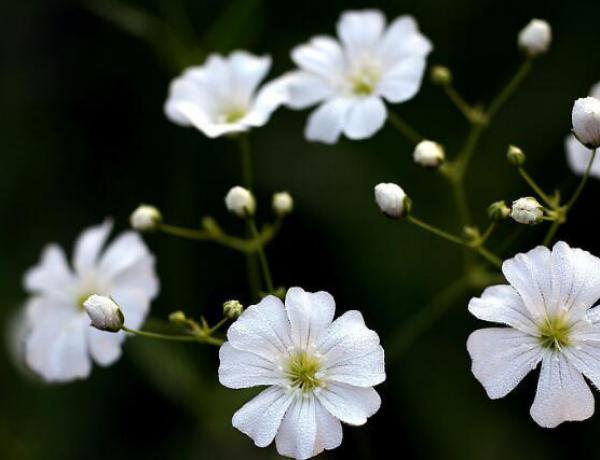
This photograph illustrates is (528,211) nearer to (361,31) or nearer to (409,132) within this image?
(361,31)

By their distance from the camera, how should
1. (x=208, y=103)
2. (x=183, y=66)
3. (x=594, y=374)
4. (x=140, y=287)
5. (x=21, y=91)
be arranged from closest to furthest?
(x=594, y=374) < (x=140, y=287) < (x=208, y=103) < (x=183, y=66) < (x=21, y=91)

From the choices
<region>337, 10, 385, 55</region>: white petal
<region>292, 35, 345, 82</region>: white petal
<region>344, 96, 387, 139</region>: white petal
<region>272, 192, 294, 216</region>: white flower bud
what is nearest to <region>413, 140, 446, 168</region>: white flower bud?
<region>344, 96, 387, 139</region>: white petal

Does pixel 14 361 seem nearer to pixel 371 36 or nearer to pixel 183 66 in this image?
pixel 183 66

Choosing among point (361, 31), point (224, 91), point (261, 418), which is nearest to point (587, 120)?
point (361, 31)

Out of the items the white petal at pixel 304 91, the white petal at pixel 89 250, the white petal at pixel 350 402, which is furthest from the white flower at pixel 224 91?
the white petal at pixel 350 402

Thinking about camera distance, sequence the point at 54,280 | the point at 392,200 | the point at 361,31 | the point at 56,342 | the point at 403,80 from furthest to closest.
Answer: the point at 361,31, the point at 54,280, the point at 403,80, the point at 56,342, the point at 392,200

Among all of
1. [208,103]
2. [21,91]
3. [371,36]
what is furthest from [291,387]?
[21,91]
